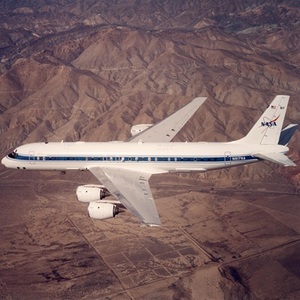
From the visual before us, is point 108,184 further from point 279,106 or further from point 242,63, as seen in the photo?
point 242,63

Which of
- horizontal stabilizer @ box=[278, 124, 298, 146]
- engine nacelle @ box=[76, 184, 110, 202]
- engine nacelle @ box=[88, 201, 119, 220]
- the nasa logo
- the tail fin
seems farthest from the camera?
horizontal stabilizer @ box=[278, 124, 298, 146]

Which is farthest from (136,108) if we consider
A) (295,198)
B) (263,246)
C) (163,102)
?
(263,246)

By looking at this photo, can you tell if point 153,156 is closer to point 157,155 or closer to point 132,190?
point 157,155

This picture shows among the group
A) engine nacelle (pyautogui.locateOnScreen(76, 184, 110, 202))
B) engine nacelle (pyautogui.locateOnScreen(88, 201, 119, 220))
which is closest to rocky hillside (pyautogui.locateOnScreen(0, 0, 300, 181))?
engine nacelle (pyautogui.locateOnScreen(76, 184, 110, 202))

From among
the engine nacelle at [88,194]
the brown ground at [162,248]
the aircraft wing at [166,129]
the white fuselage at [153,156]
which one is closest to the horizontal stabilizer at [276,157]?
the white fuselage at [153,156]

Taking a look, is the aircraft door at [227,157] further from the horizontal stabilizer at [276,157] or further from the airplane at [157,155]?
the horizontal stabilizer at [276,157]

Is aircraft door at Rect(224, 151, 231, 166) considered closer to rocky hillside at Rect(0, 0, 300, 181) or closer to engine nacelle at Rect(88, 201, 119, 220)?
engine nacelle at Rect(88, 201, 119, 220)
